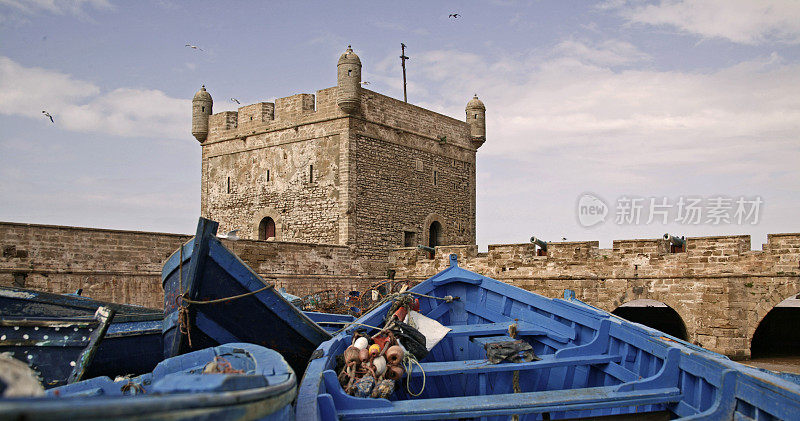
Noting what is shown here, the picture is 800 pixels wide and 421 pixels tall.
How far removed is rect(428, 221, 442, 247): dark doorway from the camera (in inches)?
860

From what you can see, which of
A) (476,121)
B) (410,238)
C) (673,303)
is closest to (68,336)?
(673,303)

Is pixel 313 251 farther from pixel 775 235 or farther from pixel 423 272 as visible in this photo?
pixel 775 235

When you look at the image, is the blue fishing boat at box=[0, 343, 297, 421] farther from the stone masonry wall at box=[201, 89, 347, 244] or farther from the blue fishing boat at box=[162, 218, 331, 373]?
the stone masonry wall at box=[201, 89, 347, 244]

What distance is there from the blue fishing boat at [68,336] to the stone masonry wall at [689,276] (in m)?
10.1

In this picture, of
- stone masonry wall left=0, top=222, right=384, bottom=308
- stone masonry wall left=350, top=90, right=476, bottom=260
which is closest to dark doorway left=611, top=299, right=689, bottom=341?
stone masonry wall left=350, top=90, right=476, bottom=260

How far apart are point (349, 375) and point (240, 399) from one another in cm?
223

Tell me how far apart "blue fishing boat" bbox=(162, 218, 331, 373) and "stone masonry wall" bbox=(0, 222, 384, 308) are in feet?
26.1

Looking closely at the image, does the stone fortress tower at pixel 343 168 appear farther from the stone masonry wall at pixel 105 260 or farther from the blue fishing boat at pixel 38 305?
the blue fishing boat at pixel 38 305

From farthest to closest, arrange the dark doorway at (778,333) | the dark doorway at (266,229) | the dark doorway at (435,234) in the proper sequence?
the dark doorway at (435,234) < the dark doorway at (266,229) < the dark doorway at (778,333)

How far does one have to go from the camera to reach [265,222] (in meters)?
20.7

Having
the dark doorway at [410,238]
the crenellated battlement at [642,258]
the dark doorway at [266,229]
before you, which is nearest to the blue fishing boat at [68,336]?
the crenellated battlement at [642,258]

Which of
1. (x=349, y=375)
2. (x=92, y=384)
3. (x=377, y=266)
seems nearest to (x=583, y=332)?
(x=349, y=375)

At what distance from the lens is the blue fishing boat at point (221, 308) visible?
5.46m

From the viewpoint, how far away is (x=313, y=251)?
17.2 meters
